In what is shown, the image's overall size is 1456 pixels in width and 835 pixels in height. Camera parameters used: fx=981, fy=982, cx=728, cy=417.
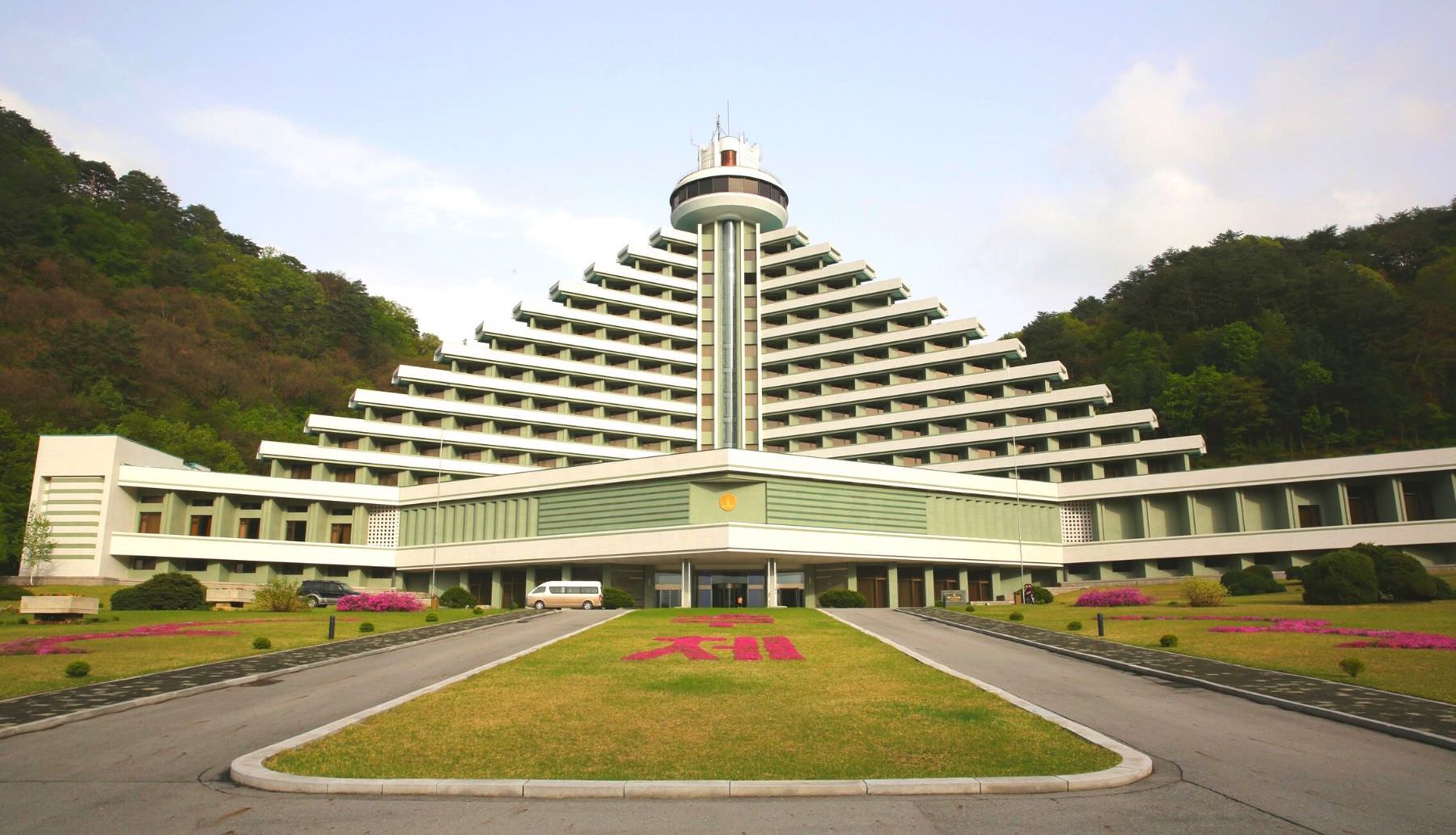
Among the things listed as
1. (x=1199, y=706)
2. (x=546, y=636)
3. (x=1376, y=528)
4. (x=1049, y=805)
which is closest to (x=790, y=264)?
(x=1376, y=528)

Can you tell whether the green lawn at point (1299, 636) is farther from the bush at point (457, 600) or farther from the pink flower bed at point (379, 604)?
the pink flower bed at point (379, 604)

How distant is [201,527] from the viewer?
74.8 metres

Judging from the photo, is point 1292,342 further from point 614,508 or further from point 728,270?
point 614,508

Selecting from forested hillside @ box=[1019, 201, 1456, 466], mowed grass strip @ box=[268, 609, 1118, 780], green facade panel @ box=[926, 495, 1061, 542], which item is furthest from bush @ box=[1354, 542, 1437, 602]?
forested hillside @ box=[1019, 201, 1456, 466]

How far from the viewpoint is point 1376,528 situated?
6781 centimetres

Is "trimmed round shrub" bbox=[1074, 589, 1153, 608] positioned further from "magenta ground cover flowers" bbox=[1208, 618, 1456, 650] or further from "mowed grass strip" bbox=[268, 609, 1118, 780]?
"mowed grass strip" bbox=[268, 609, 1118, 780]

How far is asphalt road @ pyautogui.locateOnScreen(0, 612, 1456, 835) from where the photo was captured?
1043 centimetres

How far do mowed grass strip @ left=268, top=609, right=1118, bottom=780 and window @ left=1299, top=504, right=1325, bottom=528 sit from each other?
61496 millimetres

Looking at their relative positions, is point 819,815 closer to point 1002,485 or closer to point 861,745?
point 861,745

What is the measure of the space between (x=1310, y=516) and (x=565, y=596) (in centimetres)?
5409

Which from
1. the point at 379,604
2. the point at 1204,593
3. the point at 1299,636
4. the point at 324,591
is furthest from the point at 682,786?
the point at 324,591

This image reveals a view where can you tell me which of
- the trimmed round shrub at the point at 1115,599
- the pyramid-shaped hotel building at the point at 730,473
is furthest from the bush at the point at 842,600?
the trimmed round shrub at the point at 1115,599

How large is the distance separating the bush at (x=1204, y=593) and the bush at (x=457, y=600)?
40464 millimetres

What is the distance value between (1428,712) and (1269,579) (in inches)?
1769
